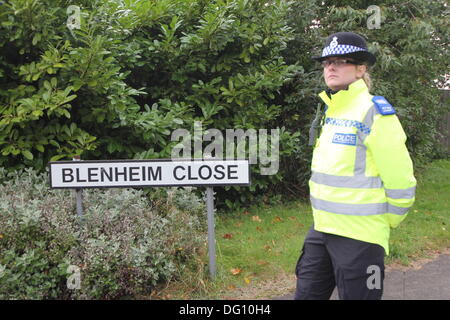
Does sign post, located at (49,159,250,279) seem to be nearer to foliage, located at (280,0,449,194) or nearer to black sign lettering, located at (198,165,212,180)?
black sign lettering, located at (198,165,212,180)

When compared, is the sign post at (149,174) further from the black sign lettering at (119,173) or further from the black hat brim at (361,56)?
the black hat brim at (361,56)

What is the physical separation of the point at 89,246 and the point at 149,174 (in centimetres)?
79

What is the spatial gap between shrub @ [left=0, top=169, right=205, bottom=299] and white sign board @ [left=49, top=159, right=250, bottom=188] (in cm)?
27

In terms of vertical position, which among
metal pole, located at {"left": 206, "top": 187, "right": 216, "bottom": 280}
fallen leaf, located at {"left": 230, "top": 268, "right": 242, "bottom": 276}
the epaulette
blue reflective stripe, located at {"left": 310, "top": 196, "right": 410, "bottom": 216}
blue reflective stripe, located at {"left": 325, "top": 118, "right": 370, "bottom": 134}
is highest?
the epaulette

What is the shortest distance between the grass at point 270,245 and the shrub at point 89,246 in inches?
12.1

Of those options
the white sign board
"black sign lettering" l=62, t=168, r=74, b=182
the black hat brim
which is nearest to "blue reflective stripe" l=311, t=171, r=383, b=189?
the black hat brim

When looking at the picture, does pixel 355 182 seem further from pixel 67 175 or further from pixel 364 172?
pixel 67 175

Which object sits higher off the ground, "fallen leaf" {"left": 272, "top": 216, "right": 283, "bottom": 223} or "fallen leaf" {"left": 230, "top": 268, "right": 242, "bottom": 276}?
"fallen leaf" {"left": 272, "top": 216, "right": 283, "bottom": 223}

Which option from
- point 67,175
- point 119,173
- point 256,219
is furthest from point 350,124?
point 256,219

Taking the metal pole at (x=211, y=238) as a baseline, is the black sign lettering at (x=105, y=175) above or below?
above

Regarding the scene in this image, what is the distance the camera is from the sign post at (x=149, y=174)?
4.19 metres

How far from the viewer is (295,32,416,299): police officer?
249cm

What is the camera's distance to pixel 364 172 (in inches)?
101

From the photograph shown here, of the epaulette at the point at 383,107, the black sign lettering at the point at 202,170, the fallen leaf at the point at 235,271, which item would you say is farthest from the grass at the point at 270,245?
the epaulette at the point at 383,107
